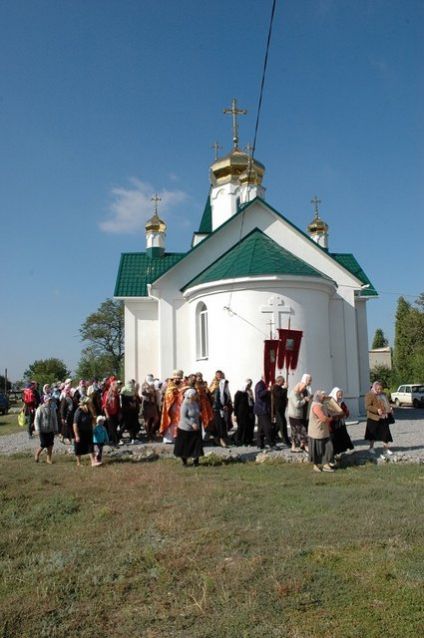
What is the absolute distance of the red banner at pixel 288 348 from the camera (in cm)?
1606

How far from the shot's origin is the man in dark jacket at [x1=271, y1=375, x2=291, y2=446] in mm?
12359

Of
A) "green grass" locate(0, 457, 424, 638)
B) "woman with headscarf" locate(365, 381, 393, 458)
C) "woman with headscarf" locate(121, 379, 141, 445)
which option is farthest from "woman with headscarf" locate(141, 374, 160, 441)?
"woman with headscarf" locate(365, 381, 393, 458)

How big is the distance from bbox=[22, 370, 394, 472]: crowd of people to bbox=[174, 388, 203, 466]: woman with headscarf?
0.06 ft

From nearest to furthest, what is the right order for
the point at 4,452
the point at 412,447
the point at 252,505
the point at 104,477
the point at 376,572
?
the point at 376,572 < the point at 252,505 < the point at 104,477 < the point at 412,447 < the point at 4,452

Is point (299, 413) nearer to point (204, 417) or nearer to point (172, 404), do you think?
point (204, 417)

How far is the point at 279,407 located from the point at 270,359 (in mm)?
3584

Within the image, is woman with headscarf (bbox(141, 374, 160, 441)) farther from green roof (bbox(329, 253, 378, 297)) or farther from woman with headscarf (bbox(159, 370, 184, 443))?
green roof (bbox(329, 253, 378, 297))

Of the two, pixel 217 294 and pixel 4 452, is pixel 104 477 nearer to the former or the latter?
pixel 4 452

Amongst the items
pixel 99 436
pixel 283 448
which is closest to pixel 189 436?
pixel 99 436

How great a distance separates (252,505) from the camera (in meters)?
7.41

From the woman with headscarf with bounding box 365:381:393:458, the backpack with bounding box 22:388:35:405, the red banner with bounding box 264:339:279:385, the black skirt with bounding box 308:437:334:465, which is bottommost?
the black skirt with bounding box 308:437:334:465

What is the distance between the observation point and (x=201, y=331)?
18.5 meters

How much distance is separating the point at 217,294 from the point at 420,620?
44.6ft

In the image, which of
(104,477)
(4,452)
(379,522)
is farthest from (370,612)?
(4,452)
